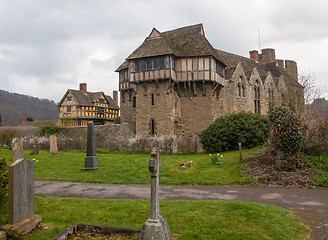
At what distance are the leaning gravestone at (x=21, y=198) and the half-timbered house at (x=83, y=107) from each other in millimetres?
39455

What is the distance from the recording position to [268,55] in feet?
145

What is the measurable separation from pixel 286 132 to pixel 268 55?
36.6 m

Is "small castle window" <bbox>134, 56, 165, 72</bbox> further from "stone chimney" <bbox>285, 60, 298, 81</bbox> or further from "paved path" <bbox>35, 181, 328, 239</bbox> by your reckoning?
"stone chimney" <bbox>285, 60, 298, 81</bbox>

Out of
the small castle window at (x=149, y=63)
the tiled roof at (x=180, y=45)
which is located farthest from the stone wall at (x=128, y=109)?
the small castle window at (x=149, y=63)

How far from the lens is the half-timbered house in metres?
45.4

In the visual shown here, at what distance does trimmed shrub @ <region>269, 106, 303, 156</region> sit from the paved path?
8.03 feet

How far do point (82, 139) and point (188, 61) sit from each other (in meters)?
13.5

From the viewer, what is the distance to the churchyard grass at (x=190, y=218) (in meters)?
5.51

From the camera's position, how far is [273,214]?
6.58 m

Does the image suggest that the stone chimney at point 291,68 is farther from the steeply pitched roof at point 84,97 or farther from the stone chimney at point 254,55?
the steeply pitched roof at point 84,97

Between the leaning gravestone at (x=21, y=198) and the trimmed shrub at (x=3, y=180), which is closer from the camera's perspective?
the leaning gravestone at (x=21, y=198)

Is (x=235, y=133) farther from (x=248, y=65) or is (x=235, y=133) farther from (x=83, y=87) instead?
(x=83, y=87)

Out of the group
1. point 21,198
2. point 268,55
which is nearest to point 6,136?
point 21,198

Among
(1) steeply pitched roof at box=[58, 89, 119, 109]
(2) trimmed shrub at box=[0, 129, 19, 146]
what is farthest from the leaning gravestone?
(1) steeply pitched roof at box=[58, 89, 119, 109]
